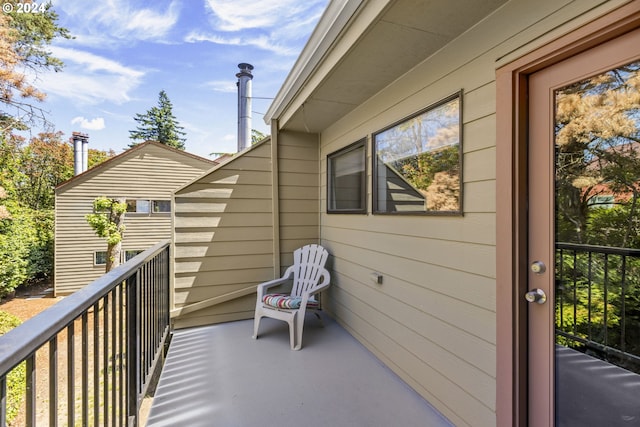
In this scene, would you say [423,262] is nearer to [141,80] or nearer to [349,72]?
[349,72]

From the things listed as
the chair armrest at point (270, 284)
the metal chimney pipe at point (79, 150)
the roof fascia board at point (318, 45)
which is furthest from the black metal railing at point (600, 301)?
the metal chimney pipe at point (79, 150)

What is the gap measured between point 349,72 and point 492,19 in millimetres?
965

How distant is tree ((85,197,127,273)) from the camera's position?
7.89m

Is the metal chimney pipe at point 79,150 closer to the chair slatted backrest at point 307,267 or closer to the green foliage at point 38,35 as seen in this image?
the green foliage at point 38,35

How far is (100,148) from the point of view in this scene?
61.0ft

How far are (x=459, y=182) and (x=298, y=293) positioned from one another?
2.23 m

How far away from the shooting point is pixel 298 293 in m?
3.38

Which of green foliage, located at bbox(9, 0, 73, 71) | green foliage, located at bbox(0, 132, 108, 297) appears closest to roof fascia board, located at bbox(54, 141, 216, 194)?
green foliage, located at bbox(0, 132, 108, 297)

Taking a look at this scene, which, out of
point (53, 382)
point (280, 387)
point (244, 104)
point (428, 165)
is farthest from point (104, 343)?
point (244, 104)

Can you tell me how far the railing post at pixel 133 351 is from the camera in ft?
5.16

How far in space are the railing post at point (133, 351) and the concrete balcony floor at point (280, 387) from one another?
10.8 inches

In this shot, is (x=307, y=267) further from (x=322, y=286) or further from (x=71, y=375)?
(x=71, y=375)

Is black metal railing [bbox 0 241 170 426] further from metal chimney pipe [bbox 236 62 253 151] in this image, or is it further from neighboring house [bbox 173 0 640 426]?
metal chimney pipe [bbox 236 62 253 151]

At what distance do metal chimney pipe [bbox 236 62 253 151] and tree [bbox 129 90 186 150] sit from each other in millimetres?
19848
